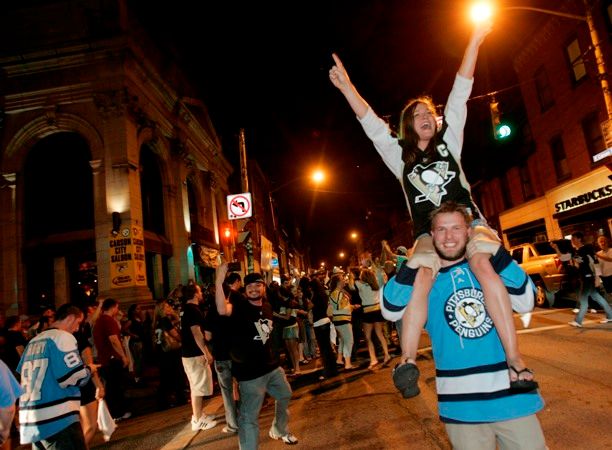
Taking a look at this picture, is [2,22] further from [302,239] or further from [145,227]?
[302,239]

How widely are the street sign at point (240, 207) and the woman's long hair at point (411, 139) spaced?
1097cm

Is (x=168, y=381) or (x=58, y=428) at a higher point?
(x=58, y=428)

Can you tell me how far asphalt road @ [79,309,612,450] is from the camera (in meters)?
4.36

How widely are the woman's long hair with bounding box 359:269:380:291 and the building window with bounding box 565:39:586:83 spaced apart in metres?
14.3

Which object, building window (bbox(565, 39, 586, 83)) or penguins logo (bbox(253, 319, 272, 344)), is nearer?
penguins logo (bbox(253, 319, 272, 344))

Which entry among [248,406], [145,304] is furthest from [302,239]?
[248,406]

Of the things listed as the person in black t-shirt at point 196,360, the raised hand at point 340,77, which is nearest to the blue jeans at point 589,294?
the person in black t-shirt at point 196,360

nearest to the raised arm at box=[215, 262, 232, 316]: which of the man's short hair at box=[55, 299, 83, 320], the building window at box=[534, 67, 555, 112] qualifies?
the man's short hair at box=[55, 299, 83, 320]

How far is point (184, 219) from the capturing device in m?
19.4

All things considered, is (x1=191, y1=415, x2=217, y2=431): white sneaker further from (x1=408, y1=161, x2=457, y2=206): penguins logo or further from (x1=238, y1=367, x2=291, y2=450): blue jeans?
(x1=408, y1=161, x2=457, y2=206): penguins logo

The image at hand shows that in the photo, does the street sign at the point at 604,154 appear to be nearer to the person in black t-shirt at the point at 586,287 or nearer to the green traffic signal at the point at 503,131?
the green traffic signal at the point at 503,131

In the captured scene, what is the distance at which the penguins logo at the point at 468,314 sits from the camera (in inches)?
87.0

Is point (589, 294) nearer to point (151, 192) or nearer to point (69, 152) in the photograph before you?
point (151, 192)

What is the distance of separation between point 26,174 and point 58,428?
1535cm
